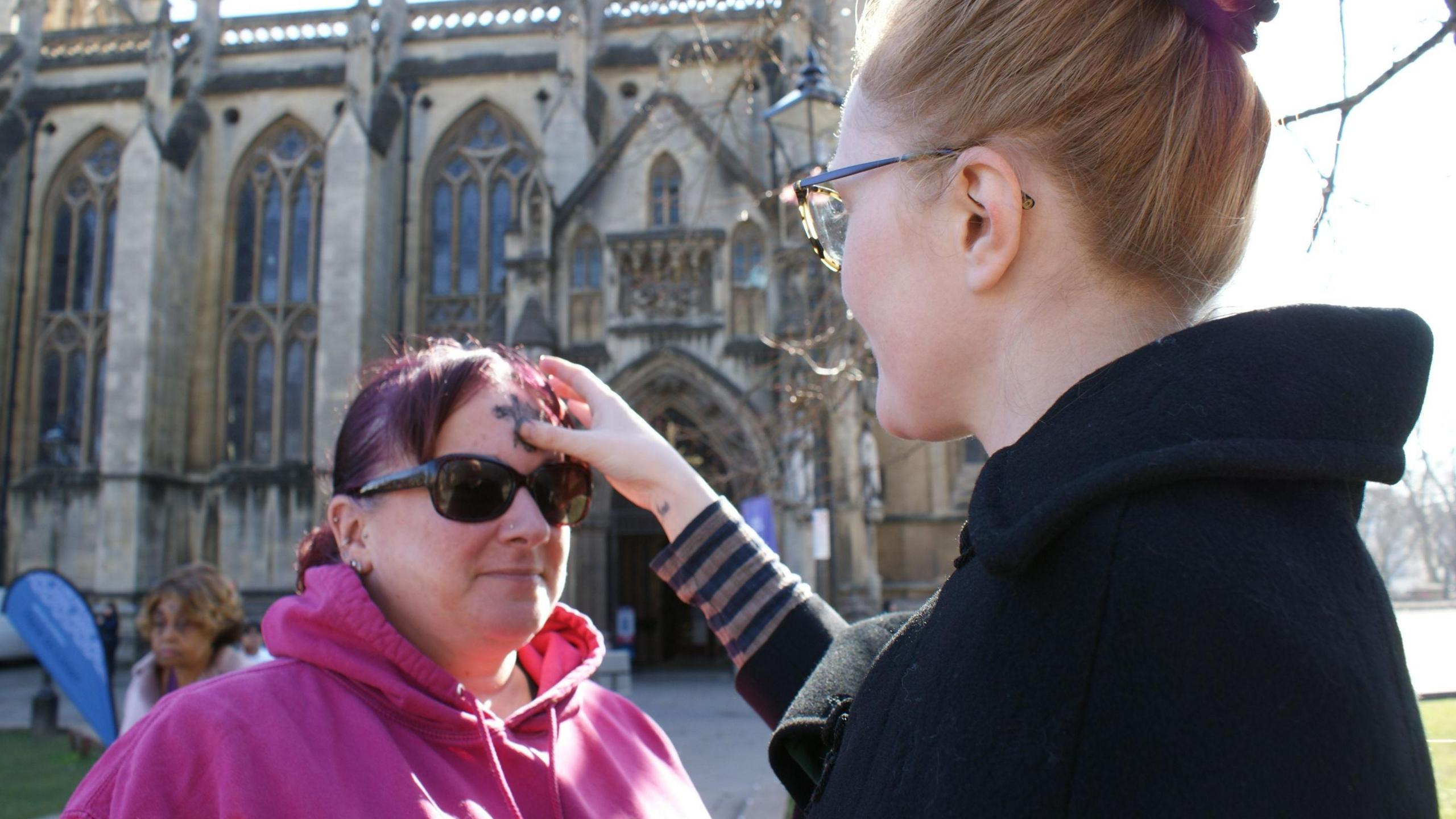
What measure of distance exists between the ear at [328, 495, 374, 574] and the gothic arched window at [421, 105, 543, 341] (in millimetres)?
19412

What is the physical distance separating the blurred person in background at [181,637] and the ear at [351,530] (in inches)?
137

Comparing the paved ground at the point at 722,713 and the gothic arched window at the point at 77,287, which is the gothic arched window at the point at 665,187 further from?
the gothic arched window at the point at 77,287

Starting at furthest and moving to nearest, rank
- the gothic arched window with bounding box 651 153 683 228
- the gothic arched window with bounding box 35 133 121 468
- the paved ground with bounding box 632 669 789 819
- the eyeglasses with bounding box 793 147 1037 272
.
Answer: the gothic arched window with bounding box 35 133 121 468
the gothic arched window with bounding box 651 153 683 228
the paved ground with bounding box 632 669 789 819
the eyeglasses with bounding box 793 147 1037 272

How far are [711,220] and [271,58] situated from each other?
40.1ft

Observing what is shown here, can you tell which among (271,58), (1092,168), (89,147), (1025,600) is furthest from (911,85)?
(89,147)

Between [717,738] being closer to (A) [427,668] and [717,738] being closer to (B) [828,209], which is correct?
(A) [427,668]

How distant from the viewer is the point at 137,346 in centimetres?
2003

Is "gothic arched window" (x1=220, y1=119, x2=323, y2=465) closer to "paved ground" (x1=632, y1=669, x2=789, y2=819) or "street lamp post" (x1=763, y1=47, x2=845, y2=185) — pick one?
"paved ground" (x1=632, y1=669, x2=789, y2=819)

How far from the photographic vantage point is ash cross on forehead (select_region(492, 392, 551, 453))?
1928 mm

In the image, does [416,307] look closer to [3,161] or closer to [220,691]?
[3,161]

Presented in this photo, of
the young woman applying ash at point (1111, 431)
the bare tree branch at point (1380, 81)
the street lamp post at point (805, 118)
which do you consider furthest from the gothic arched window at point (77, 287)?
the young woman applying ash at point (1111, 431)

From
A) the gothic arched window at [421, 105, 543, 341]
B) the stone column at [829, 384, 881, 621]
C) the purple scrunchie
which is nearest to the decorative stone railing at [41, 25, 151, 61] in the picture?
the gothic arched window at [421, 105, 543, 341]

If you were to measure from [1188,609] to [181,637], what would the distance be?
5111 millimetres

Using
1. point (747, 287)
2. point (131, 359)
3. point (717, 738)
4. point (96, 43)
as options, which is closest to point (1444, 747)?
point (717, 738)
